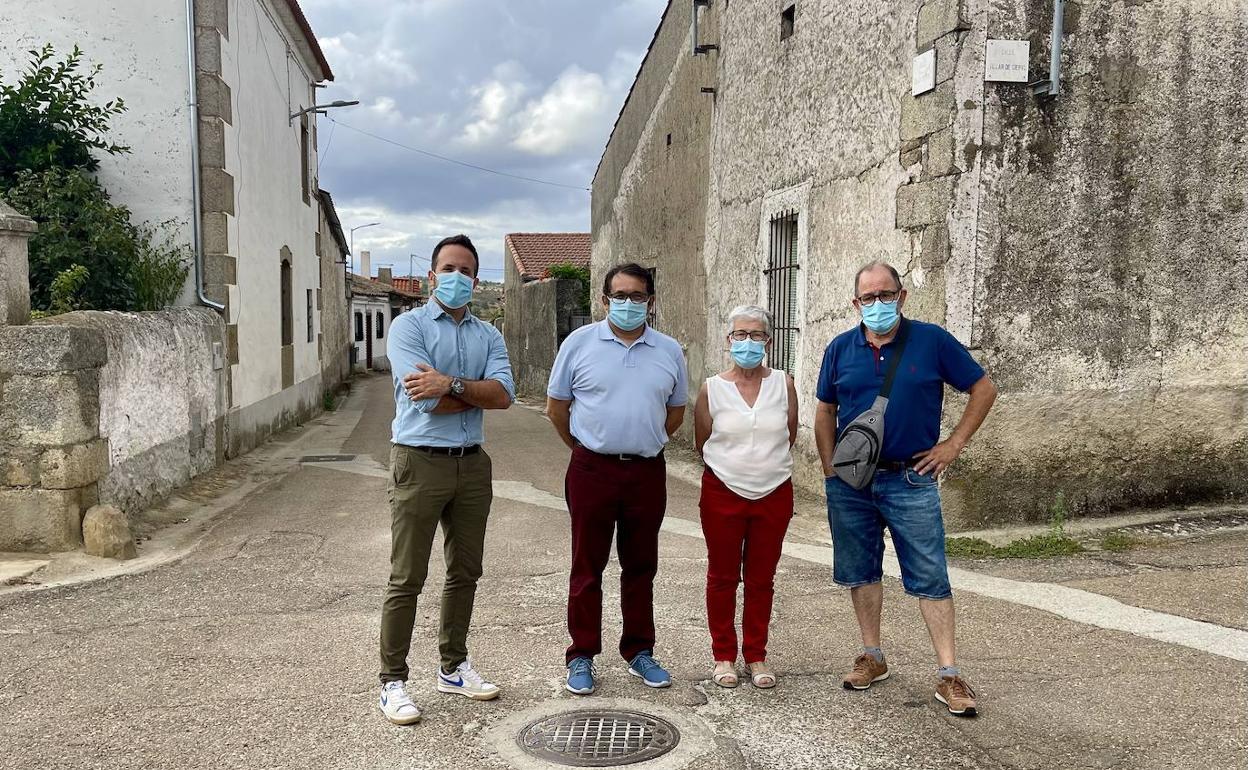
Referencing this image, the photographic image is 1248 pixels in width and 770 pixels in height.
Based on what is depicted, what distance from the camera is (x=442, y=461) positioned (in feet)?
11.4

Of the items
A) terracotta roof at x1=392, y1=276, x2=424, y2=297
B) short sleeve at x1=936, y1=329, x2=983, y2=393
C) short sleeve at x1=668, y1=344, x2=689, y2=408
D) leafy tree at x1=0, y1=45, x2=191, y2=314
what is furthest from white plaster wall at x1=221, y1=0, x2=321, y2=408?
terracotta roof at x1=392, y1=276, x2=424, y2=297

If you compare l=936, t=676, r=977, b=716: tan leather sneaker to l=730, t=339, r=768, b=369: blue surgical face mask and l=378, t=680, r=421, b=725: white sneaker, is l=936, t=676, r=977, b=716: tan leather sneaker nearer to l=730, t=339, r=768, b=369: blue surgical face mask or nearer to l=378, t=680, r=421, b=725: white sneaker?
l=730, t=339, r=768, b=369: blue surgical face mask

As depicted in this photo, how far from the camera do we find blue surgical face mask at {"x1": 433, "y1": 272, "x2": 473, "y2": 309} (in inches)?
140

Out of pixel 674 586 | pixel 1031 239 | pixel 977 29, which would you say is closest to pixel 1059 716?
pixel 674 586

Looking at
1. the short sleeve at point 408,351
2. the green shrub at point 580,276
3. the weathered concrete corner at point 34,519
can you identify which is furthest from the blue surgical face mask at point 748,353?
the green shrub at point 580,276

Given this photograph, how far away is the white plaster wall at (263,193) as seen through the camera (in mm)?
10461

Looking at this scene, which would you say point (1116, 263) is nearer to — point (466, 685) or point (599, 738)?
point (599, 738)

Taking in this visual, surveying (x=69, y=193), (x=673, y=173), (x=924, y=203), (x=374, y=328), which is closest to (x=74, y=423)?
(x=69, y=193)

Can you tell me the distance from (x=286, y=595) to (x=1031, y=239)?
5308 millimetres

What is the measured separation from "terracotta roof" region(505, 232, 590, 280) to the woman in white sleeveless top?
73.4 ft

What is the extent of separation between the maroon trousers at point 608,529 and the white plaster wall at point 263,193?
7664 mm

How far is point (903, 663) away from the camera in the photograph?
13.2 feet

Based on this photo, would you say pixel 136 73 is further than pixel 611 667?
Yes

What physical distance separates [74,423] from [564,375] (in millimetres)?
3993
